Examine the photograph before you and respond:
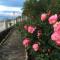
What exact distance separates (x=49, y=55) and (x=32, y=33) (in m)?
0.82

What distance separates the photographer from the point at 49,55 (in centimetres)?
635

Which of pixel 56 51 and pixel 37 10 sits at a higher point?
pixel 37 10

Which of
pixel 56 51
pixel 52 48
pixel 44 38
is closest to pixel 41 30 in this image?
pixel 44 38

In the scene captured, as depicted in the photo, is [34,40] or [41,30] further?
[34,40]

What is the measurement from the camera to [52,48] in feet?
19.8

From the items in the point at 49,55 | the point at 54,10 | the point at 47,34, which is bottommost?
the point at 49,55

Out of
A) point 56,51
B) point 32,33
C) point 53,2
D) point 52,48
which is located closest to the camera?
point 56,51

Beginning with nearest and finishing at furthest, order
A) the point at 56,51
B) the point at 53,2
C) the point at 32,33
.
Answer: the point at 56,51 → the point at 53,2 → the point at 32,33

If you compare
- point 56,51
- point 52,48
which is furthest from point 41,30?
point 56,51

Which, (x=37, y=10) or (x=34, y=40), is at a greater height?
(x=37, y=10)

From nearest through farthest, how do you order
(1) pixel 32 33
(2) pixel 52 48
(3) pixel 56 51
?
(3) pixel 56 51 < (2) pixel 52 48 < (1) pixel 32 33

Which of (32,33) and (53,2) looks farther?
(32,33)

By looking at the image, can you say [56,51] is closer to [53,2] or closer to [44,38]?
[44,38]

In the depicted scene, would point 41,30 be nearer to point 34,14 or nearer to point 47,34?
point 47,34
